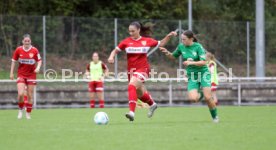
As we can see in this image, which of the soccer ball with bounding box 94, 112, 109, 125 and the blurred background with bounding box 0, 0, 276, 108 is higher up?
the blurred background with bounding box 0, 0, 276, 108

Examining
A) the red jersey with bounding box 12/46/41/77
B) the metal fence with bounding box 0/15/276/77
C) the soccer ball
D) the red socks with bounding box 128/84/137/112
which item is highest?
the metal fence with bounding box 0/15/276/77

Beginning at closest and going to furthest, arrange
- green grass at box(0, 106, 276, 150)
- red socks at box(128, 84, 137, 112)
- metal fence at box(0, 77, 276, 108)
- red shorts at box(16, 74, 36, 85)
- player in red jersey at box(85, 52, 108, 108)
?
green grass at box(0, 106, 276, 150), red socks at box(128, 84, 137, 112), red shorts at box(16, 74, 36, 85), player in red jersey at box(85, 52, 108, 108), metal fence at box(0, 77, 276, 108)

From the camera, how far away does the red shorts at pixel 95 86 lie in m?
27.0

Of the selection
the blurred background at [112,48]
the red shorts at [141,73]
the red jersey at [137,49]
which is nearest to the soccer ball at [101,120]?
the red shorts at [141,73]

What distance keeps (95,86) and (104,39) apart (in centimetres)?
277

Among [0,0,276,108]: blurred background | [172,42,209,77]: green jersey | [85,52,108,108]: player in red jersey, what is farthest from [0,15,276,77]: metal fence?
[172,42,209,77]: green jersey

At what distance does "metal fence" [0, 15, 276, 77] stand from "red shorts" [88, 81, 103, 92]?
229 centimetres

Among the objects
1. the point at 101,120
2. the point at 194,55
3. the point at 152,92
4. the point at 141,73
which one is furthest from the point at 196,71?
the point at 152,92

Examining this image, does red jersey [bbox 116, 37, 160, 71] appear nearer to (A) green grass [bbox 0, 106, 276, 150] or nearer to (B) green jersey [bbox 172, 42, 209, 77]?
(B) green jersey [bbox 172, 42, 209, 77]

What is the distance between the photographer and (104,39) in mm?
29328

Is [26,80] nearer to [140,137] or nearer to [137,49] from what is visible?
[137,49]

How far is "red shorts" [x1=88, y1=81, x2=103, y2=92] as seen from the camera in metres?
27.0

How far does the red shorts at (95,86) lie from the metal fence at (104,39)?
2293mm

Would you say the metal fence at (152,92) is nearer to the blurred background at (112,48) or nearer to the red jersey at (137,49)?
the blurred background at (112,48)
